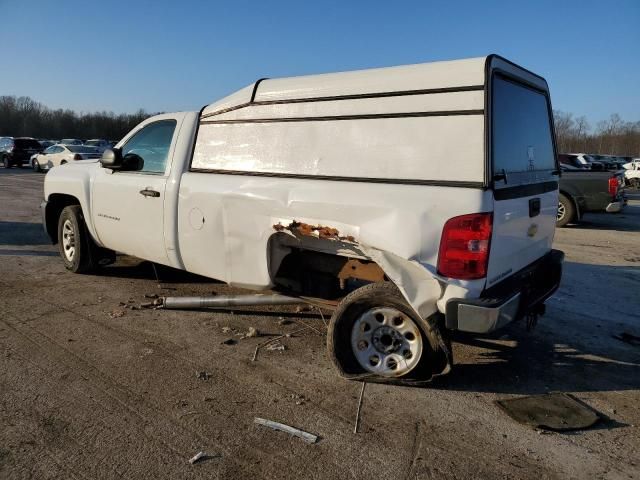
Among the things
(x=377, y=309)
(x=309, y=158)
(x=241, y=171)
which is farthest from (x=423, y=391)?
(x=241, y=171)

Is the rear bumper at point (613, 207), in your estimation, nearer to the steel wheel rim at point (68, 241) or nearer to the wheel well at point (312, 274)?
the wheel well at point (312, 274)

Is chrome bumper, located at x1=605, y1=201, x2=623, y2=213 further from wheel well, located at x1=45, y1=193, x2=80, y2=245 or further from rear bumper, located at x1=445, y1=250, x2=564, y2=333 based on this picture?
wheel well, located at x1=45, y1=193, x2=80, y2=245

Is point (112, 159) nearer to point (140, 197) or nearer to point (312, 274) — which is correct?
point (140, 197)

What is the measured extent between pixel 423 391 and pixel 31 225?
31.6ft

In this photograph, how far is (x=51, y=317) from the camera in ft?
16.4

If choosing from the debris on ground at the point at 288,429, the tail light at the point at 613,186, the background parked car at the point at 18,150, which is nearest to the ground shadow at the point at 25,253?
the debris on ground at the point at 288,429

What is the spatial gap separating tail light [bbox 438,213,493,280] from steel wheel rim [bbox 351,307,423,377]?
0.57 m

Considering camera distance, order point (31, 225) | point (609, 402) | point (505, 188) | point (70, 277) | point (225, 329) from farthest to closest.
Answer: point (31, 225) → point (70, 277) → point (225, 329) → point (609, 402) → point (505, 188)

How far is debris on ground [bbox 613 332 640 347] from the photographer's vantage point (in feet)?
16.1

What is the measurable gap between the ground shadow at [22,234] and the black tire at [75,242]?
234cm

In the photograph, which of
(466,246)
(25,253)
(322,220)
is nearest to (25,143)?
(25,253)

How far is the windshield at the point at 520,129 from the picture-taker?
3.46 meters

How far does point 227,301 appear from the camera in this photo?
4984 millimetres

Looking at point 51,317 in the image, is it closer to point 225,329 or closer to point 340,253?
point 225,329
